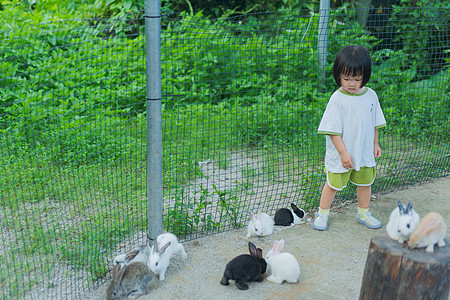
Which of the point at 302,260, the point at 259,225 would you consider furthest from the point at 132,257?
the point at 302,260

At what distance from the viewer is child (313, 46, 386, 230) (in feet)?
12.8

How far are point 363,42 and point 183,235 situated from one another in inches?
183

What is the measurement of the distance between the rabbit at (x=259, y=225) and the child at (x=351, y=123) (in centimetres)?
62

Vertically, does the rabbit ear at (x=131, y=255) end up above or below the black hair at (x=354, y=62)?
below

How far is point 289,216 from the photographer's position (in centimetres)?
443

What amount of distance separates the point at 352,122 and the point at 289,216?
1066 millimetres

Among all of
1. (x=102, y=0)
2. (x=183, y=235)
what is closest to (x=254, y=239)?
(x=183, y=235)

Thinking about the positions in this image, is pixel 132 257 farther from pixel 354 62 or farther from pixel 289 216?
pixel 354 62

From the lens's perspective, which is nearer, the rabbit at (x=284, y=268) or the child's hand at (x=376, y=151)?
the rabbit at (x=284, y=268)

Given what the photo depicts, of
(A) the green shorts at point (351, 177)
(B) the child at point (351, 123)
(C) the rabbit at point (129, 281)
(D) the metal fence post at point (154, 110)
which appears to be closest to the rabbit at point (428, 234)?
(B) the child at point (351, 123)

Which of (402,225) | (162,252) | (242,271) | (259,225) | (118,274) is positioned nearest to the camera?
(402,225)

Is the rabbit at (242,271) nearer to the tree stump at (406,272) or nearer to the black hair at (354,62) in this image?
the tree stump at (406,272)

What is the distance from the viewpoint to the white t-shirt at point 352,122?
4.05 m

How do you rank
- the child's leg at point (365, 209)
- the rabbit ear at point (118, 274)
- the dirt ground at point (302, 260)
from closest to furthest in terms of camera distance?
1. the rabbit ear at point (118, 274)
2. the dirt ground at point (302, 260)
3. the child's leg at point (365, 209)
